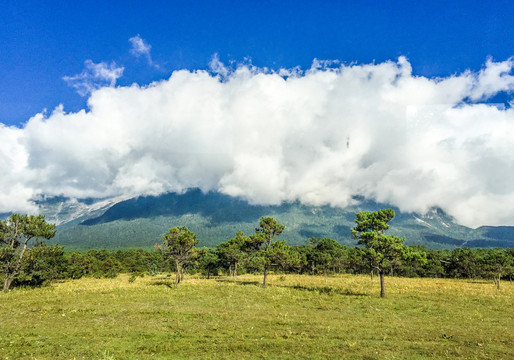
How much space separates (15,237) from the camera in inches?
1738

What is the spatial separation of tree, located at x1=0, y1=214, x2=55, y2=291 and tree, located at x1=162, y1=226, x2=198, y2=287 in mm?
18595

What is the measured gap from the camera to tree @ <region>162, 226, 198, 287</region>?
4950 centimetres

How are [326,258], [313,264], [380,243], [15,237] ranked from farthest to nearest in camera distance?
1. [313,264]
2. [326,258]
3. [15,237]
4. [380,243]

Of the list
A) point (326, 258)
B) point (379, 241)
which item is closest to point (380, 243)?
point (379, 241)

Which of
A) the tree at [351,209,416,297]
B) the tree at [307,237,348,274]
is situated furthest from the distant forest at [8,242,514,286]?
the tree at [351,209,416,297]

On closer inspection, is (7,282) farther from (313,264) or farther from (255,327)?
(313,264)

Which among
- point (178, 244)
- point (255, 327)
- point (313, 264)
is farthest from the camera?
point (313, 264)

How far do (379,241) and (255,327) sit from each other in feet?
73.7

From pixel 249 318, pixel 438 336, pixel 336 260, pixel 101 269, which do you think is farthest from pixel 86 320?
pixel 336 260

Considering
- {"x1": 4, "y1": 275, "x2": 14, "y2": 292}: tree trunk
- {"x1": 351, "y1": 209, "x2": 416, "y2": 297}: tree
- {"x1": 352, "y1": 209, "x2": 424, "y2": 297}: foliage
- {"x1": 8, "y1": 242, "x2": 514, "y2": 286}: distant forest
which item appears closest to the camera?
{"x1": 352, "y1": 209, "x2": 424, "y2": 297}: foliage

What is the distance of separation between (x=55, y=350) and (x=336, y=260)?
99838 millimetres

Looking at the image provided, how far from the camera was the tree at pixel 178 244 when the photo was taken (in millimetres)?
49500

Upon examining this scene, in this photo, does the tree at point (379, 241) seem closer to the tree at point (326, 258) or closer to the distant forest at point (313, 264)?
the distant forest at point (313, 264)

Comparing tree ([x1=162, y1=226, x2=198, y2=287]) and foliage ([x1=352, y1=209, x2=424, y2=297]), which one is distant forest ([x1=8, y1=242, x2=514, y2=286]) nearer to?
tree ([x1=162, y1=226, x2=198, y2=287])
